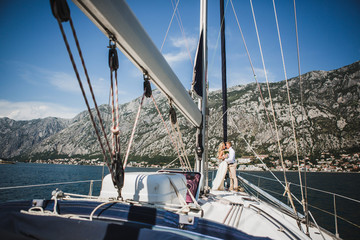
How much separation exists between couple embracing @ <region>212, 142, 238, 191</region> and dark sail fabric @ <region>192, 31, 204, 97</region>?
90.9 inches

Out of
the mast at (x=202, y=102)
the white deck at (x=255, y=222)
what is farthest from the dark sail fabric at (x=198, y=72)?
the white deck at (x=255, y=222)

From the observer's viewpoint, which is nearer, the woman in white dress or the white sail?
the white sail

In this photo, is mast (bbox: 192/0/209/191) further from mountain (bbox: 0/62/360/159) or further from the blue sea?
mountain (bbox: 0/62/360/159)

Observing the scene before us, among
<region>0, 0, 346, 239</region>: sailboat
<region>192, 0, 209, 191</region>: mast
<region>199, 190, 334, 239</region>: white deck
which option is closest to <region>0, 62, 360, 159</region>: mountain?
<region>192, 0, 209, 191</region>: mast

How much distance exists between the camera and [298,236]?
7.47 ft

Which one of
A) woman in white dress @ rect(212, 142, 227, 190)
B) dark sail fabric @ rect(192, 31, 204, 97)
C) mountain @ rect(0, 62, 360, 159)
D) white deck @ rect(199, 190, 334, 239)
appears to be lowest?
white deck @ rect(199, 190, 334, 239)

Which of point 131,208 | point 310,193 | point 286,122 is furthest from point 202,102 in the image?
point 286,122

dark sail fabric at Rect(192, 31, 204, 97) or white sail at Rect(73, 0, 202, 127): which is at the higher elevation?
dark sail fabric at Rect(192, 31, 204, 97)

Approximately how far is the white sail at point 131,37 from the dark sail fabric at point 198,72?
190 centimetres

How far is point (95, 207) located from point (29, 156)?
21277cm

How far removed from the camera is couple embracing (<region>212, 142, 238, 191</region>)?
218 inches

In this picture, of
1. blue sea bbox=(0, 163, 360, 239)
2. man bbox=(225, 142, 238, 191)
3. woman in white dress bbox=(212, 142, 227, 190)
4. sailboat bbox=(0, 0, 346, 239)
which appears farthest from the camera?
blue sea bbox=(0, 163, 360, 239)

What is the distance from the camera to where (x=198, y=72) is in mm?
4973

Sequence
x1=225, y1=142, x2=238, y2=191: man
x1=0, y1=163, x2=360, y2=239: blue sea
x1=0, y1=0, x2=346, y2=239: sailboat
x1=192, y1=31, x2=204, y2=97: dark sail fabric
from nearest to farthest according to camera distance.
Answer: x1=0, y1=0, x2=346, y2=239: sailboat < x1=192, y1=31, x2=204, y2=97: dark sail fabric < x1=225, y1=142, x2=238, y2=191: man < x1=0, y1=163, x2=360, y2=239: blue sea
